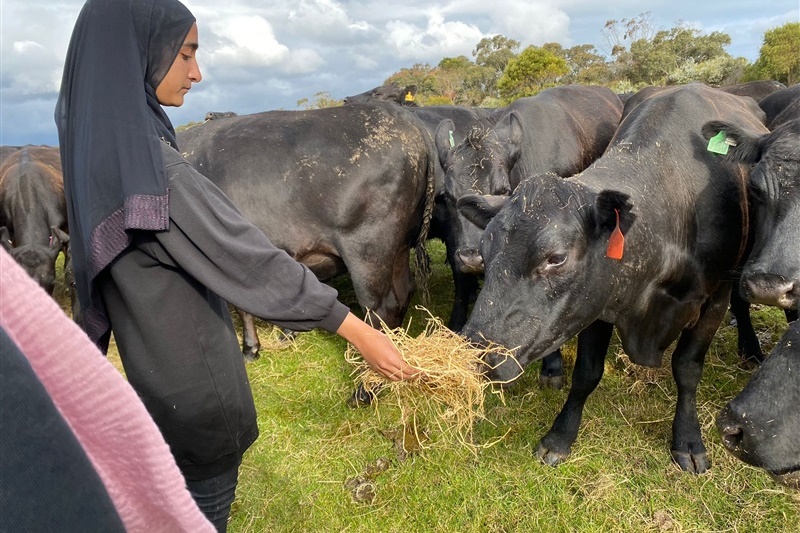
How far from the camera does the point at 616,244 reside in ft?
9.54

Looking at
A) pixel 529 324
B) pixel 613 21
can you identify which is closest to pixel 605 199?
pixel 529 324

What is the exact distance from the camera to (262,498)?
146 inches

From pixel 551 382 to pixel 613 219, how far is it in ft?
7.24

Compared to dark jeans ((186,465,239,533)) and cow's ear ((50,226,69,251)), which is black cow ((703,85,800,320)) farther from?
cow's ear ((50,226,69,251))

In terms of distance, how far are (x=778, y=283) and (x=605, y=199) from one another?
107cm

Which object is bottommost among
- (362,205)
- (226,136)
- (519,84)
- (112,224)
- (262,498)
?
(519,84)

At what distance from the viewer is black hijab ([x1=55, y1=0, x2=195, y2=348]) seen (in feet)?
5.17

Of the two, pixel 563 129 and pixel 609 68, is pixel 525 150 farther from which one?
pixel 609 68

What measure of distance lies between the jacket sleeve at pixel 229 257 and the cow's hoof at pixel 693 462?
3088 mm

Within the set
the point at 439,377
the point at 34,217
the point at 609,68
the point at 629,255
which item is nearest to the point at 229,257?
the point at 439,377

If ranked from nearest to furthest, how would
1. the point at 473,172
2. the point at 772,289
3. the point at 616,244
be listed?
the point at 616,244
the point at 772,289
the point at 473,172

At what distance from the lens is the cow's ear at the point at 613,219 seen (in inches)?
110

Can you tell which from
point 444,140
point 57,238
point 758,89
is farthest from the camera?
point 758,89

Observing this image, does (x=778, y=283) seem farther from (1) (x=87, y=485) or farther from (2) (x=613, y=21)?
(2) (x=613, y=21)
